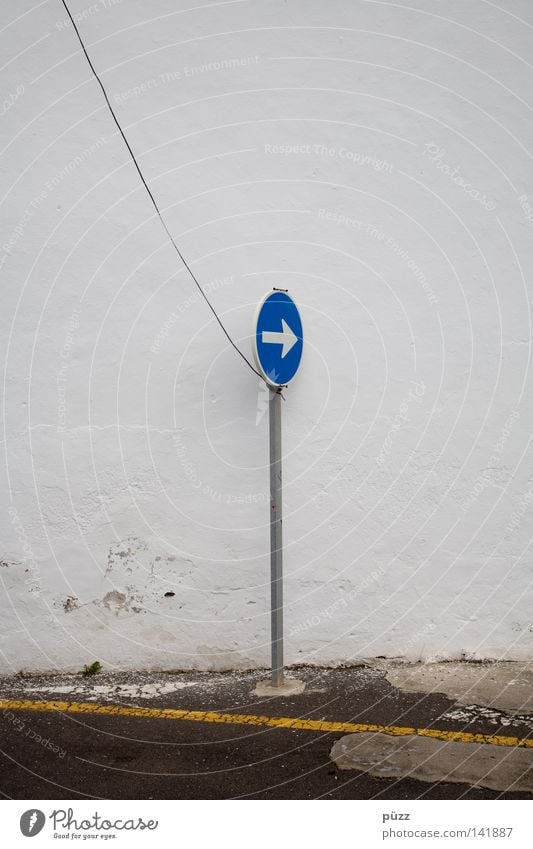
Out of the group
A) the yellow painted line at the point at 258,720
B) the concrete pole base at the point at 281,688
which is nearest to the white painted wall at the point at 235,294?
the concrete pole base at the point at 281,688

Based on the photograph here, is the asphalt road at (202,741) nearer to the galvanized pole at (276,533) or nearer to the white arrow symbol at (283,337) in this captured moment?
the galvanized pole at (276,533)

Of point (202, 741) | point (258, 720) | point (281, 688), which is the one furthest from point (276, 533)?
point (202, 741)

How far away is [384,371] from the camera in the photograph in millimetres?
5918

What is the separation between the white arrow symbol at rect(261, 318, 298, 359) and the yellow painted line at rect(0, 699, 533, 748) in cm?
225

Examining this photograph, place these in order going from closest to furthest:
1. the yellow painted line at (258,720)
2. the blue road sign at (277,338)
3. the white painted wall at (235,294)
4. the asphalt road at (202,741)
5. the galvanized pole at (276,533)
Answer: the asphalt road at (202,741), the yellow painted line at (258,720), the blue road sign at (277,338), the galvanized pole at (276,533), the white painted wall at (235,294)

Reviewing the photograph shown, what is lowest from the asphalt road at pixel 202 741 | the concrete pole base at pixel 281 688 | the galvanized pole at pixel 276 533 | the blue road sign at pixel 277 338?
the asphalt road at pixel 202 741

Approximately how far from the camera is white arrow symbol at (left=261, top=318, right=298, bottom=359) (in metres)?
5.40

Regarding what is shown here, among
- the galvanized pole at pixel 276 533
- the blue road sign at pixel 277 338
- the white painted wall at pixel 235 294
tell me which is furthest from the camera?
the white painted wall at pixel 235 294

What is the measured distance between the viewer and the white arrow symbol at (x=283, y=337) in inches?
213

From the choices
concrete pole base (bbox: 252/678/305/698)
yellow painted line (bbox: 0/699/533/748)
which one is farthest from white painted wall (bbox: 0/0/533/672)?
yellow painted line (bbox: 0/699/533/748)

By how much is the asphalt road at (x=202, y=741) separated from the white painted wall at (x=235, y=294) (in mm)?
290

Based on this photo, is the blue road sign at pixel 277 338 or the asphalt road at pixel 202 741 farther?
the blue road sign at pixel 277 338

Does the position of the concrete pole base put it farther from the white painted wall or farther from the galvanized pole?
the white painted wall

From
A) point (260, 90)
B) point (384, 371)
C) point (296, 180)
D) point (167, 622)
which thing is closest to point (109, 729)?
point (167, 622)
